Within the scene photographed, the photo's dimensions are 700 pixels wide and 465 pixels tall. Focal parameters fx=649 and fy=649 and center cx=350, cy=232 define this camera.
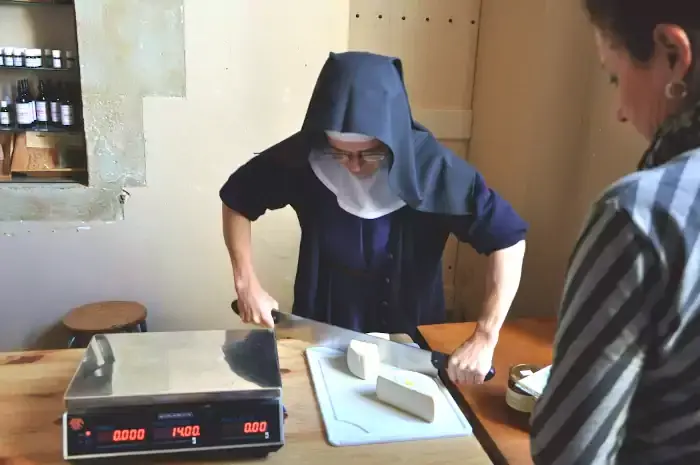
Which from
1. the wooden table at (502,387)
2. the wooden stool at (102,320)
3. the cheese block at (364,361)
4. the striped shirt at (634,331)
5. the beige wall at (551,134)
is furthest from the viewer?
the wooden stool at (102,320)

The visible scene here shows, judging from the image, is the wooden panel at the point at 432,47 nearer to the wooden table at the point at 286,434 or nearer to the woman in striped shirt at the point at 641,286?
the wooden table at the point at 286,434

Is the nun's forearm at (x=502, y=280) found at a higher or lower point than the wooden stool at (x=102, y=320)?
higher

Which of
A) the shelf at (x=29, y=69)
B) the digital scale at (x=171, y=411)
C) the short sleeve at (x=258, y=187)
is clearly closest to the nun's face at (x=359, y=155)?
the short sleeve at (x=258, y=187)

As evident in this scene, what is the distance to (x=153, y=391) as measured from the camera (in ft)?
2.66

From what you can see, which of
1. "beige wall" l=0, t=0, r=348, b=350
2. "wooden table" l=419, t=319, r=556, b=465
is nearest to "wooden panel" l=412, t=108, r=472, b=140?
"beige wall" l=0, t=0, r=348, b=350

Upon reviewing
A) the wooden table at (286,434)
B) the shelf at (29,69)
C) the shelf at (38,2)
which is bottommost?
the wooden table at (286,434)

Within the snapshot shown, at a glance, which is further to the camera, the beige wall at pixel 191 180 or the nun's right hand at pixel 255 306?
the beige wall at pixel 191 180

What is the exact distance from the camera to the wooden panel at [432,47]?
94.8 inches

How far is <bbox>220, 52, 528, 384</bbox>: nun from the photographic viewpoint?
1.13 meters

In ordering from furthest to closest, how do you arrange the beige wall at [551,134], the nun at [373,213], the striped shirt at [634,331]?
the beige wall at [551,134] → the nun at [373,213] → the striped shirt at [634,331]

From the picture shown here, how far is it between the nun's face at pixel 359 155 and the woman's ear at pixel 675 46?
737 mm

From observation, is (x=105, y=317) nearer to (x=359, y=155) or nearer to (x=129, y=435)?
(x=359, y=155)

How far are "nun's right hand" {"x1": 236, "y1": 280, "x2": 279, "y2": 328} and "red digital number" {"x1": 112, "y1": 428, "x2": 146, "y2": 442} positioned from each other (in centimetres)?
42

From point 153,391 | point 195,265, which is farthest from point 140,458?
point 195,265
